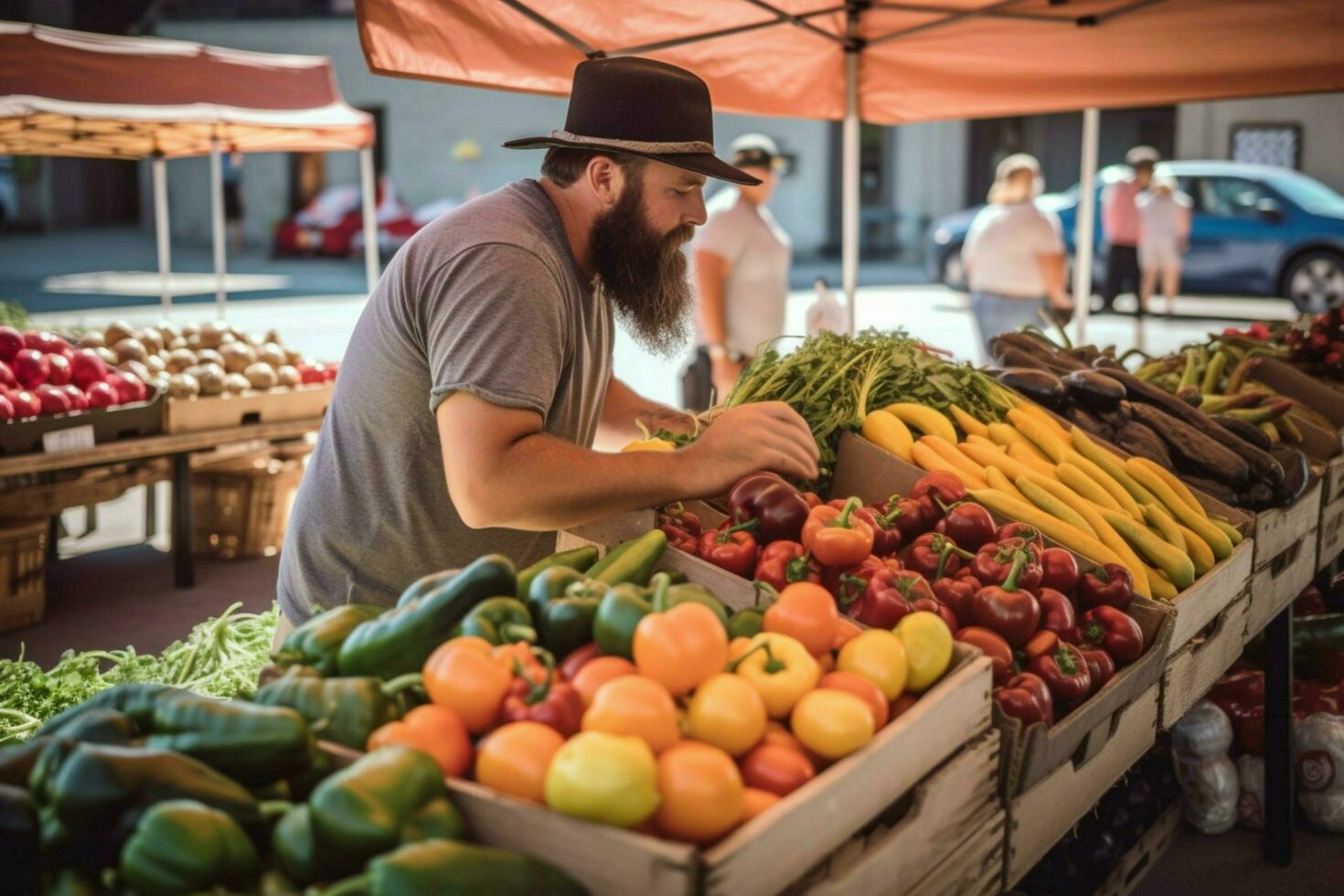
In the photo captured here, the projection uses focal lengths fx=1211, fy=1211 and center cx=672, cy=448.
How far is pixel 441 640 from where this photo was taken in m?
1.76

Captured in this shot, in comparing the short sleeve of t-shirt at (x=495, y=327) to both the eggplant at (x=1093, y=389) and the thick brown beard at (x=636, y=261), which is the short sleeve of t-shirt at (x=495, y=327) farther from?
the eggplant at (x=1093, y=389)

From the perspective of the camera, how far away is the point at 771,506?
2436mm

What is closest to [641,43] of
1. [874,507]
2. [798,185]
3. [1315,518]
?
[874,507]

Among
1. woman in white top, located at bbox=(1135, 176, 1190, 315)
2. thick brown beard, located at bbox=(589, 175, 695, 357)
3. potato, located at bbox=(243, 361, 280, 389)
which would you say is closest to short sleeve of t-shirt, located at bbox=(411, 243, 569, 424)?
thick brown beard, located at bbox=(589, 175, 695, 357)

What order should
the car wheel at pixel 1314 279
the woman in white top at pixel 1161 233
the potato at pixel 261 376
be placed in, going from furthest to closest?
the car wheel at pixel 1314 279, the woman in white top at pixel 1161 233, the potato at pixel 261 376

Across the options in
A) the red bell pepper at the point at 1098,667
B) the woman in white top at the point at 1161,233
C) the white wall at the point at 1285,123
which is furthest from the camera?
the white wall at the point at 1285,123

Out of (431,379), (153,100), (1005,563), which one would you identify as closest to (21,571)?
(153,100)

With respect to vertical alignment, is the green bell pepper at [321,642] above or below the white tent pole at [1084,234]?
below

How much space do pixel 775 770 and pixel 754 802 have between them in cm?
7

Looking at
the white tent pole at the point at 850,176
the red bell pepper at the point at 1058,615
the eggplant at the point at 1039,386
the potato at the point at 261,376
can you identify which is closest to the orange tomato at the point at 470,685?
the red bell pepper at the point at 1058,615

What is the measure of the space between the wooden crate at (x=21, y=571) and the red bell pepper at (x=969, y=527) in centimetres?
456

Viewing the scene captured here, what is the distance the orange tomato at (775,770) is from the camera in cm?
156

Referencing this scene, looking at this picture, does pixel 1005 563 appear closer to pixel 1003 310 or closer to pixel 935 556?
pixel 935 556

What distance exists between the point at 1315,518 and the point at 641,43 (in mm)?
2839
